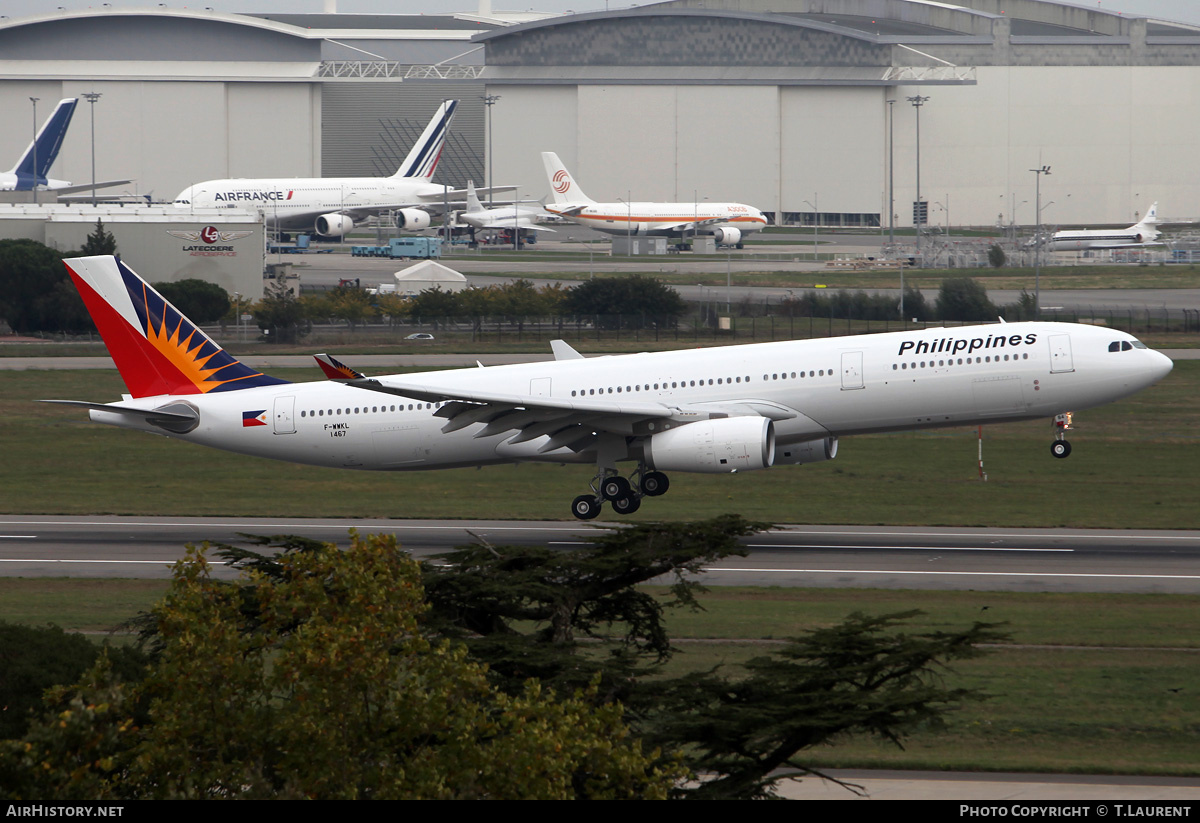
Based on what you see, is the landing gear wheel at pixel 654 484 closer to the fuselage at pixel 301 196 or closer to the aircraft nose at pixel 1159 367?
the aircraft nose at pixel 1159 367

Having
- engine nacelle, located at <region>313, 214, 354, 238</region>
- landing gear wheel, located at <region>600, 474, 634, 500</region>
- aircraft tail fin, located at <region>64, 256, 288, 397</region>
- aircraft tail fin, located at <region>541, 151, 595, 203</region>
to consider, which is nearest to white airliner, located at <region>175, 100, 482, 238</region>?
engine nacelle, located at <region>313, 214, 354, 238</region>

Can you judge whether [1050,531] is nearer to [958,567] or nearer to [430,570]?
[958,567]

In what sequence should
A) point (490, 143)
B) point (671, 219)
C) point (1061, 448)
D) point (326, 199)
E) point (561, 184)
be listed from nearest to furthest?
point (1061, 448), point (671, 219), point (326, 199), point (561, 184), point (490, 143)

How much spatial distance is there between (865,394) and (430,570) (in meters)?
18.8

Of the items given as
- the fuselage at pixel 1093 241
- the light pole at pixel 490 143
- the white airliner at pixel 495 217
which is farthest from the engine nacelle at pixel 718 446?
the light pole at pixel 490 143

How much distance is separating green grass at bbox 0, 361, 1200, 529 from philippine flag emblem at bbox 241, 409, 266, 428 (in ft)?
16.3

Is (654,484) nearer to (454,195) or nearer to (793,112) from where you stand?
(454,195)

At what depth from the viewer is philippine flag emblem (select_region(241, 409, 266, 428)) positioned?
40.5m

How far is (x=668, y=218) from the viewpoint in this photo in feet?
479

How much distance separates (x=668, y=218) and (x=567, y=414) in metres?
111

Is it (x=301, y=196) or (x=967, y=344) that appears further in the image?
(x=301, y=196)

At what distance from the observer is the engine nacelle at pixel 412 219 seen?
14475cm

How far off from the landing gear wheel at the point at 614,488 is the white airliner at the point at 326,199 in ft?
354

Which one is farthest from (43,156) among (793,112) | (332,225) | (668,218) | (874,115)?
(874,115)
